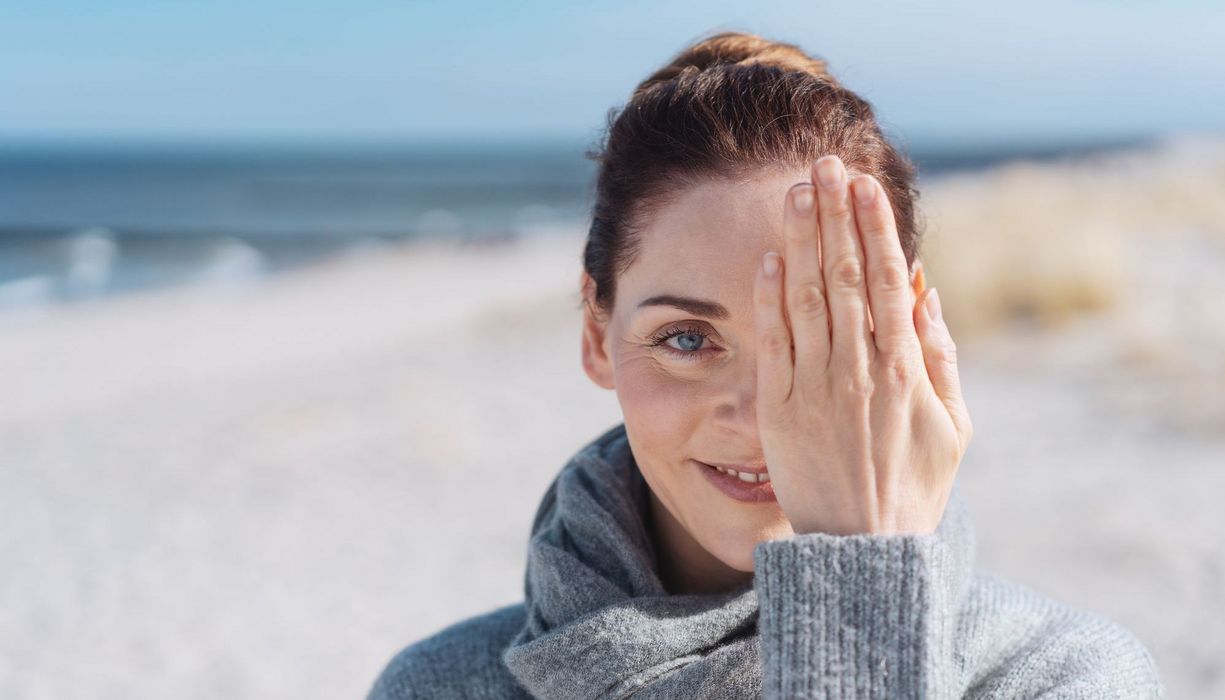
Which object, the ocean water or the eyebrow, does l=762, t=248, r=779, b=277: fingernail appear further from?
the ocean water

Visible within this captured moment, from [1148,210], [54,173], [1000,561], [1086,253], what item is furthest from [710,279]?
[54,173]

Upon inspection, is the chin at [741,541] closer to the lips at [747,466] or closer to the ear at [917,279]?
the lips at [747,466]

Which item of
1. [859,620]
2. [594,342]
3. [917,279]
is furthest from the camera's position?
[594,342]

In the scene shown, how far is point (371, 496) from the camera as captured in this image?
7.09m

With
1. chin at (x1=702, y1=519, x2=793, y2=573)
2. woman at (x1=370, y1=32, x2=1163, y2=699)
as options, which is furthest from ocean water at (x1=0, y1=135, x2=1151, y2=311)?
chin at (x1=702, y1=519, x2=793, y2=573)

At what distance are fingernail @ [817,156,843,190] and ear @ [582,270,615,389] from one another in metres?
0.68

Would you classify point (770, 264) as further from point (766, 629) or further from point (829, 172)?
point (766, 629)

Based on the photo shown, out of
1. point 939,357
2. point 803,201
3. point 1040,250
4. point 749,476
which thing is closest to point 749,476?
point 749,476

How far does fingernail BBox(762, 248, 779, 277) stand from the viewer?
1.34 meters

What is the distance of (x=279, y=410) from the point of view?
9.18 metres

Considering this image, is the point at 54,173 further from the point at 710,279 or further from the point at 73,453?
the point at 710,279

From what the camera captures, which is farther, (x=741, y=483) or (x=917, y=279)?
(x=917, y=279)

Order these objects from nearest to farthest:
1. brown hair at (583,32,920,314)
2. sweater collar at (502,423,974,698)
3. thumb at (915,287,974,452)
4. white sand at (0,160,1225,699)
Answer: thumb at (915,287,974,452)
sweater collar at (502,423,974,698)
brown hair at (583,32,920,314)
white sand at (0,160,1225,699)

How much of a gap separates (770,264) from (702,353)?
28cm
